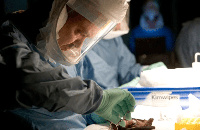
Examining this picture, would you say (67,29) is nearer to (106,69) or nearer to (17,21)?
(17,21)

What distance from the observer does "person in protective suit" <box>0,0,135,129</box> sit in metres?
1.02

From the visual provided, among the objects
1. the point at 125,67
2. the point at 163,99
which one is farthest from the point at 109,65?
the point at 163,99

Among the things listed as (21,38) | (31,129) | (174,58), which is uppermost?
(174,58)

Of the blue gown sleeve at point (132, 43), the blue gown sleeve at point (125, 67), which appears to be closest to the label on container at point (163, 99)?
the blue gown sleeve at point (125, 67)

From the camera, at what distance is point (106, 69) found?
10.1ft

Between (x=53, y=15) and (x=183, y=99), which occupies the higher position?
(x=53, y=15)

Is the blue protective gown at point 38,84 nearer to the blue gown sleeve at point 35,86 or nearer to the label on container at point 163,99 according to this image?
the blue gown sleeve at point 35,86

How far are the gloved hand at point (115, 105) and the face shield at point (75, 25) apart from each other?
356 millimetres

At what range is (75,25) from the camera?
1387mm

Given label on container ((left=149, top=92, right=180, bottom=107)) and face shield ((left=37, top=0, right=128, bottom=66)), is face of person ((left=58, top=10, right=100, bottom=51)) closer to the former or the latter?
face shield ((left=37, top=0, right=128, bottom=66))

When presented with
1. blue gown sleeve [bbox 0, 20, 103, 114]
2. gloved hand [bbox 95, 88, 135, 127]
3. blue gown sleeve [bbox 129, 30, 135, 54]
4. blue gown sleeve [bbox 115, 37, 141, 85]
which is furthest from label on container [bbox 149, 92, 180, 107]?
blue gown sleeve [bbox 129, 30, 135, 54]

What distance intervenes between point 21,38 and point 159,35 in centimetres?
356

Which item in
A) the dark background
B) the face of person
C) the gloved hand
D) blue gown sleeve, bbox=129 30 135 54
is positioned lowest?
the gloved hand

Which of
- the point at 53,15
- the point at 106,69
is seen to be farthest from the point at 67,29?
the point at 106,69
